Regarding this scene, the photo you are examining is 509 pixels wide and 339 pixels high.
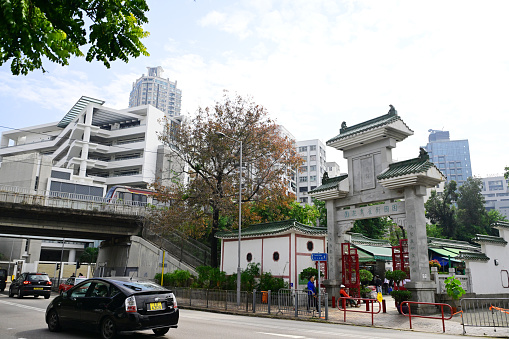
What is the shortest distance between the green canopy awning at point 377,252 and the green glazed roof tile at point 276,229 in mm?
6712

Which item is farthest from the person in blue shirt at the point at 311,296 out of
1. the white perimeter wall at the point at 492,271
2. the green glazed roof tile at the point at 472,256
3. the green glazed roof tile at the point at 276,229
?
the white perimeter wall at the point at 492,271

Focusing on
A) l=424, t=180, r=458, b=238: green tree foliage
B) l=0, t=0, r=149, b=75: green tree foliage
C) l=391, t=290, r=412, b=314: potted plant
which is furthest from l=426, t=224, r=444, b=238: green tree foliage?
l=0, t=0, r=149, b=75: green tree foliage

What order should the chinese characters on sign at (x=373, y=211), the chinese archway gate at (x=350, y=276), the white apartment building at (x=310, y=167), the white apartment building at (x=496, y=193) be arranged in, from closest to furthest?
the chinese characters on sign at (x=373, y=211)
the chinese archway gate at (x=350, y=276)
the white apartment building at (x=310, y=167)
the white apartment building at (x=496, y=193)

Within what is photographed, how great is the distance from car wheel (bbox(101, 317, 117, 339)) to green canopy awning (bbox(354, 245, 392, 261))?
894 inches

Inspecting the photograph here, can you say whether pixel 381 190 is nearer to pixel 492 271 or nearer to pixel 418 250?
pixel 418 250

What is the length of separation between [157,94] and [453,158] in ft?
463

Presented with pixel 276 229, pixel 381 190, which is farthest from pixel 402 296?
pixel 276 229

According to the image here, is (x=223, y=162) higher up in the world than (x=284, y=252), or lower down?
higher up

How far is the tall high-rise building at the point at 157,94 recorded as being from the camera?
18512 centimetres

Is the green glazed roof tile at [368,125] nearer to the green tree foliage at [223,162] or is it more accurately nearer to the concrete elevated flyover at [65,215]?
the green tree foliage at [223,162]

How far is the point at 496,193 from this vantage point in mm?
144625

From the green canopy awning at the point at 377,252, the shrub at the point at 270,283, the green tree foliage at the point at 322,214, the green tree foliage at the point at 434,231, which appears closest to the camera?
the shrub at the point at 270,283

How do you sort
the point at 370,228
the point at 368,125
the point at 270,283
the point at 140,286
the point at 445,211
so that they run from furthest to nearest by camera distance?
the point at 445,211, the point at 370,228, the point at 270,283, the point at 368,125, the point at 140,286

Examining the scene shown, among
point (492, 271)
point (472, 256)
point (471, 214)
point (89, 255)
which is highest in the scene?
point (471, 214)
